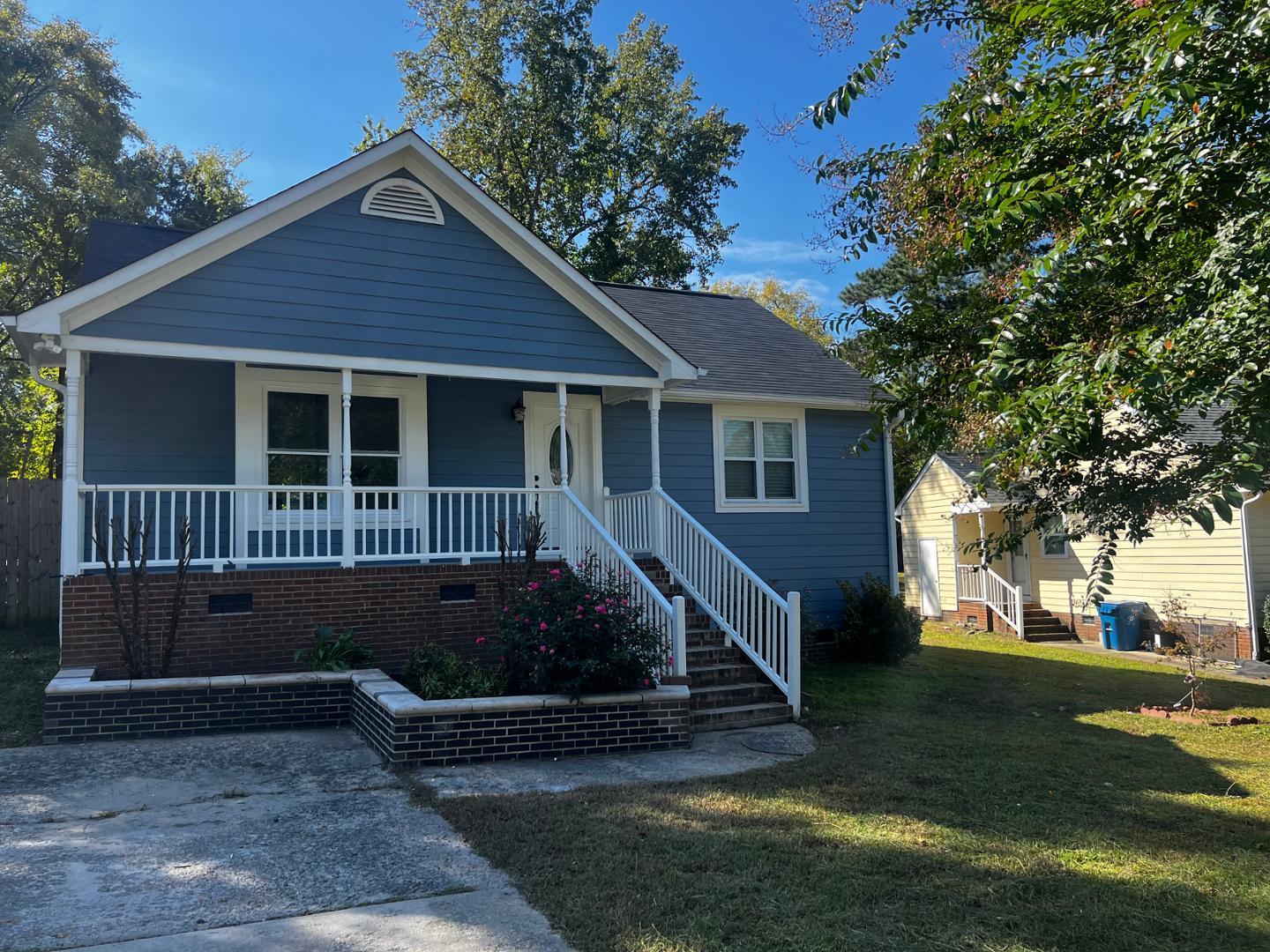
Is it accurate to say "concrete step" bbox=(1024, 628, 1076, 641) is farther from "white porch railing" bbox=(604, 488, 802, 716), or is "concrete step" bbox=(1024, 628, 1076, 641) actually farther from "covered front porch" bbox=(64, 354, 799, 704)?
"white porch railing" bbox=(604, 488, 802, 716)

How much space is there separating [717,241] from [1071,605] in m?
15.8

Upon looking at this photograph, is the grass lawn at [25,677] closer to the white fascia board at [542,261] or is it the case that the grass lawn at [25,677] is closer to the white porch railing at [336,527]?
the white porch railing at [336,527]

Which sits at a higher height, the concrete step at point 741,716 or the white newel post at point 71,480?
the white newel post at point 71,480

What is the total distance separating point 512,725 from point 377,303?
5245mm

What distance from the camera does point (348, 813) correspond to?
5824 mm

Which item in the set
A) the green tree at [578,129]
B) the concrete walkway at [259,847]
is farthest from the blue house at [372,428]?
the green tree at [578,129]

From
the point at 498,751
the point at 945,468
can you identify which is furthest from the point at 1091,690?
the point at 945,468

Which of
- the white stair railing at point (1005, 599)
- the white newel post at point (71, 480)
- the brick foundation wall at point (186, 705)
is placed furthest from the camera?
the white stair railing at point (1005, 599)

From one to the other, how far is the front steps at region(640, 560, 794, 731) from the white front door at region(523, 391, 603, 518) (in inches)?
107

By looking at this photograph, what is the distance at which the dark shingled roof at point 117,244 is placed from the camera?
10453mm

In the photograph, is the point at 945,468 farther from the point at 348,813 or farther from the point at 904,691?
the point at 348,813

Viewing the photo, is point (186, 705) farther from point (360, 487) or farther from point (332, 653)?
point (360, 487)

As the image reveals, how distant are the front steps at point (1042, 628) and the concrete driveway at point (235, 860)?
1643 centimetres

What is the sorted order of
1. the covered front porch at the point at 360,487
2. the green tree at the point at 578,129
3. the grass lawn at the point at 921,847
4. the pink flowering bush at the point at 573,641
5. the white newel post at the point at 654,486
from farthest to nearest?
the green tree at the point at 578,129
the white newel post at the point at 654,486
the covered front porch at the point at 360,487
the pink flowering bush at the point at 573,641
the grass lawn at the point at 921,847
